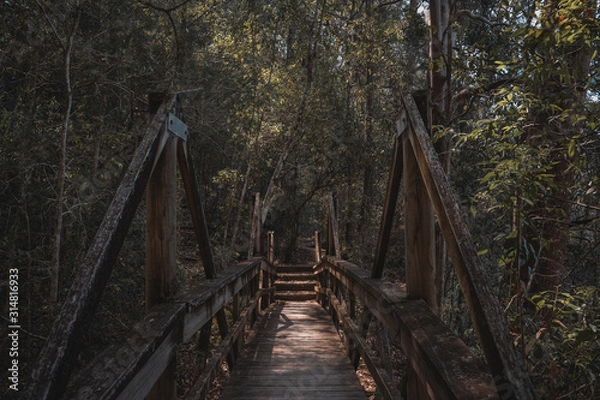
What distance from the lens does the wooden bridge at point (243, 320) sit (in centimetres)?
125

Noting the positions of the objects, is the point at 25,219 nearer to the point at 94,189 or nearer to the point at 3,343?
the point at 94,189

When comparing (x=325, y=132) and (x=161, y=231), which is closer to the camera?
(x=161, y=231)

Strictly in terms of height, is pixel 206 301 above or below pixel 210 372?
above

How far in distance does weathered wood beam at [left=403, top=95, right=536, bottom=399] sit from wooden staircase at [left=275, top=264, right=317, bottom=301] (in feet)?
27.2

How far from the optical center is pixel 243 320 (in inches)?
171

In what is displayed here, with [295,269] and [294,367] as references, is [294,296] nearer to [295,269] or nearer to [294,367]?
[295,269]

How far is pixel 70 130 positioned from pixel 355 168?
7.68m

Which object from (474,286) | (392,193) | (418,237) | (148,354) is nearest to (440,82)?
(392,193)

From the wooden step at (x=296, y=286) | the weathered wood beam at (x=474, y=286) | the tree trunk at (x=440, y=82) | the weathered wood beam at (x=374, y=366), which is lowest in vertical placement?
the wooden step at (x=296, y=286)

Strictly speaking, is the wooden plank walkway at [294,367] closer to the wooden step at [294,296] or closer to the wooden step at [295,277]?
the wooden step at [294,296]

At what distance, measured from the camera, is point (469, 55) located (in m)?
4.52

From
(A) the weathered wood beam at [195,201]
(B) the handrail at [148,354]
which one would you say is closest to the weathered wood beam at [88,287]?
(B) the handrail at [148,354]

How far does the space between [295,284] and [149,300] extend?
8832 mm

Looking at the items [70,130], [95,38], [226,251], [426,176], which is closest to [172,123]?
[426,176]
